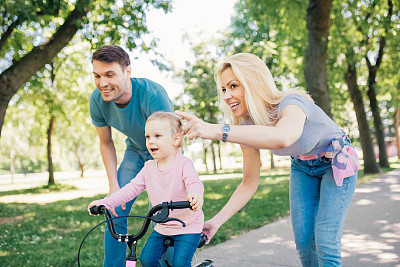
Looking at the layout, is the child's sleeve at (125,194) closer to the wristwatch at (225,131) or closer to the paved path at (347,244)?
the wristwatch at (225,131)

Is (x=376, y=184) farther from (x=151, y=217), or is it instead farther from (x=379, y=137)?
(x=151, y=217)

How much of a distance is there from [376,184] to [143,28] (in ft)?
26.1

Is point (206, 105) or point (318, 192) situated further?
point (206, 105)

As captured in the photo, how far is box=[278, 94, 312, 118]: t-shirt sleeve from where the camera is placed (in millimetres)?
2361

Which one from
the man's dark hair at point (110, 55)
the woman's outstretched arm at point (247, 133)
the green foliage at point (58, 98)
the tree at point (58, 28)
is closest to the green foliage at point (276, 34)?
the tree at point (58, 28)

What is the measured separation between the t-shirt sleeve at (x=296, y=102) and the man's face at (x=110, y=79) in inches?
53.3

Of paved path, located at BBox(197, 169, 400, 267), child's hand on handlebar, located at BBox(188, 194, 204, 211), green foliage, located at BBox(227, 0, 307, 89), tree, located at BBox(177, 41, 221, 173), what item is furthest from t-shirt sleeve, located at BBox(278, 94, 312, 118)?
tree, located at BBox(177, 41, 221, 173)

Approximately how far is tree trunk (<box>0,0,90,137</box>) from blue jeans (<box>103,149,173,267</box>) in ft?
19.1

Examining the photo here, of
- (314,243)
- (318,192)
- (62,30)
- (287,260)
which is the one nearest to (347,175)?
(318,192)

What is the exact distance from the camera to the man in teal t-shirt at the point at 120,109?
3004 millimetres

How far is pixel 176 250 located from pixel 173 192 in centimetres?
37

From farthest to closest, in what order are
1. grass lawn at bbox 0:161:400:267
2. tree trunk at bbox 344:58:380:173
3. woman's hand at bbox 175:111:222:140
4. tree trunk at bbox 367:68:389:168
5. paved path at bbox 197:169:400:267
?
tree trunk at bbox 367:68:389:168 → tree trunk at bbox 344:58:380:173 → grass lawn at bbox 0:161:400:267 → paved path at bbox 197:169:400:267 → woman's hand at bbox 175:111:222:140

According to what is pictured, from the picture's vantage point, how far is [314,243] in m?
2.86

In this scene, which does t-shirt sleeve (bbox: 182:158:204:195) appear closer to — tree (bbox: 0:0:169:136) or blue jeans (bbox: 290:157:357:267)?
blue jeans (bbox: 290:157:357:267)
